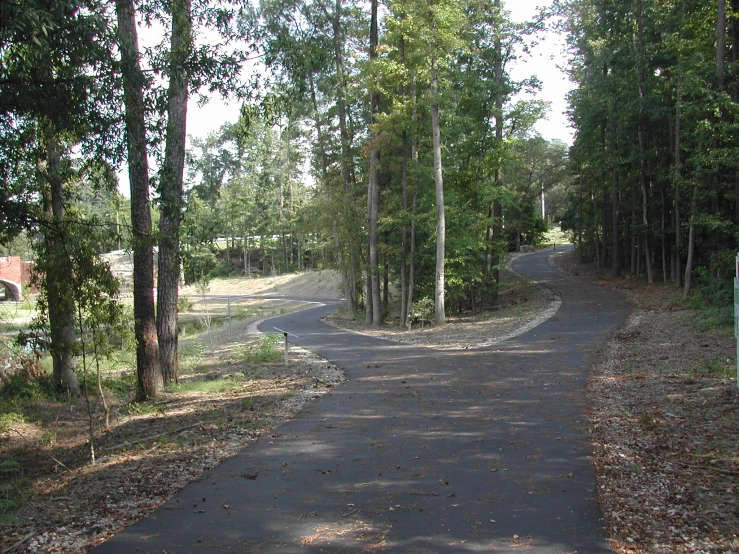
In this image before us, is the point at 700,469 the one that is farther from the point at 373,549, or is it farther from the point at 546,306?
the point at 546,306

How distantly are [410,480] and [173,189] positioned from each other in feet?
17.4

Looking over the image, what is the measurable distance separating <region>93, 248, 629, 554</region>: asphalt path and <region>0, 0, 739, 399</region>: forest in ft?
10.6

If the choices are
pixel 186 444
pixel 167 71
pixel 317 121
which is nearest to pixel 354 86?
pixel 317 121

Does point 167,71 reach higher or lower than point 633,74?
lower

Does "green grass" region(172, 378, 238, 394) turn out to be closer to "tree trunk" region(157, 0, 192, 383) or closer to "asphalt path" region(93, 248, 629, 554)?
"tree trunk" region(157, 0, 192, 383)

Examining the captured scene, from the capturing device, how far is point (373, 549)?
4465mm

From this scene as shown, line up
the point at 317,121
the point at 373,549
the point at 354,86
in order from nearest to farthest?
the point at 373,549, the point at 354,86, the point at 317,121

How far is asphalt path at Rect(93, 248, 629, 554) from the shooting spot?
15.3ft

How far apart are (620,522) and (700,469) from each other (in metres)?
1.60

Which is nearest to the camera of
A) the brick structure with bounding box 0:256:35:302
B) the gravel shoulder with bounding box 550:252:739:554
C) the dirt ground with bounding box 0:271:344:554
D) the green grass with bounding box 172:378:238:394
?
the gravel shoulder with bounding box 550:252:739:554

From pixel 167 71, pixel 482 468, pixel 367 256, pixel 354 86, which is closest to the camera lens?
pixel 482 468

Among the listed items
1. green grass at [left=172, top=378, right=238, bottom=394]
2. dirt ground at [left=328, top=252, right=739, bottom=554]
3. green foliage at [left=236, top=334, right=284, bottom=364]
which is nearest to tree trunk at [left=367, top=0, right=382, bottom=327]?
green foliage at [left=236, top=334, right=284, bottom=364]

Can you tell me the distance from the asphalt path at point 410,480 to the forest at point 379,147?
3.24 m

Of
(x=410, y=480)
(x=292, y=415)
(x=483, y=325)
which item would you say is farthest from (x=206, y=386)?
(x=483, y=325)
